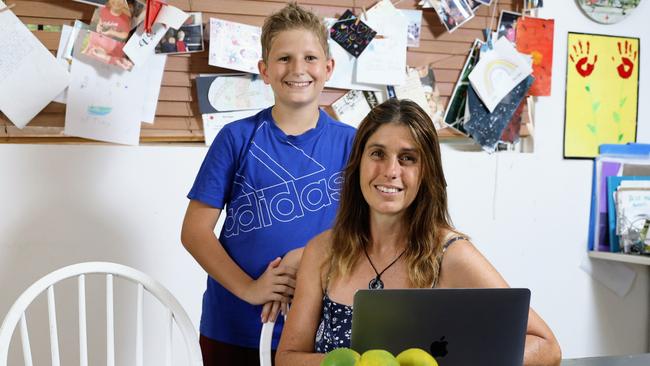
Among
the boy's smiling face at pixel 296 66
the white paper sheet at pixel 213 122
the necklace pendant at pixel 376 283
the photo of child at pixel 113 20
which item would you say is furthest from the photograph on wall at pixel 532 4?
the necklace pendant at pixel 376 283

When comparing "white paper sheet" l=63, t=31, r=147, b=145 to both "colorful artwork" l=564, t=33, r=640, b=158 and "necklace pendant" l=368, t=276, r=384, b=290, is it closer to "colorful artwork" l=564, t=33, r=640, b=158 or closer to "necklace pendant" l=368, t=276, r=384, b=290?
"necklace pendant" l=368, t=276, r=384, b=290

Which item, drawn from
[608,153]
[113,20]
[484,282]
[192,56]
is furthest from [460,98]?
[484,282]

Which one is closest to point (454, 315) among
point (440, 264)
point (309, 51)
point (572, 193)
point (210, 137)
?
point (440, 264)

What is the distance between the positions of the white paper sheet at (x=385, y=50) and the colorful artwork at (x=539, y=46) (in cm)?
46

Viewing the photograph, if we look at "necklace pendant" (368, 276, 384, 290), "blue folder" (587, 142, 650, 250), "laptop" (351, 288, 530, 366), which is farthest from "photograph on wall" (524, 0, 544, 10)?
"laptop" (351, 288, 530, 366)

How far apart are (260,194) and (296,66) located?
0.29 metres

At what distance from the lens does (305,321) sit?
4.44 feet

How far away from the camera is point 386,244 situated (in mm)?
1396

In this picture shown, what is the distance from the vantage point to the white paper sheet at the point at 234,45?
2.22 meters

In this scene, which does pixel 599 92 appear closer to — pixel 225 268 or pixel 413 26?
pixel 413 26

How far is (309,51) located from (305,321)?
1.98 feet

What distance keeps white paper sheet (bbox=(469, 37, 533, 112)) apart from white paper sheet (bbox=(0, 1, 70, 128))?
1336 millimetres

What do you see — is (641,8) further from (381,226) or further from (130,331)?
(130,331)

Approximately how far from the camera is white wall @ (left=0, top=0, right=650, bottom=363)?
6.91ft
